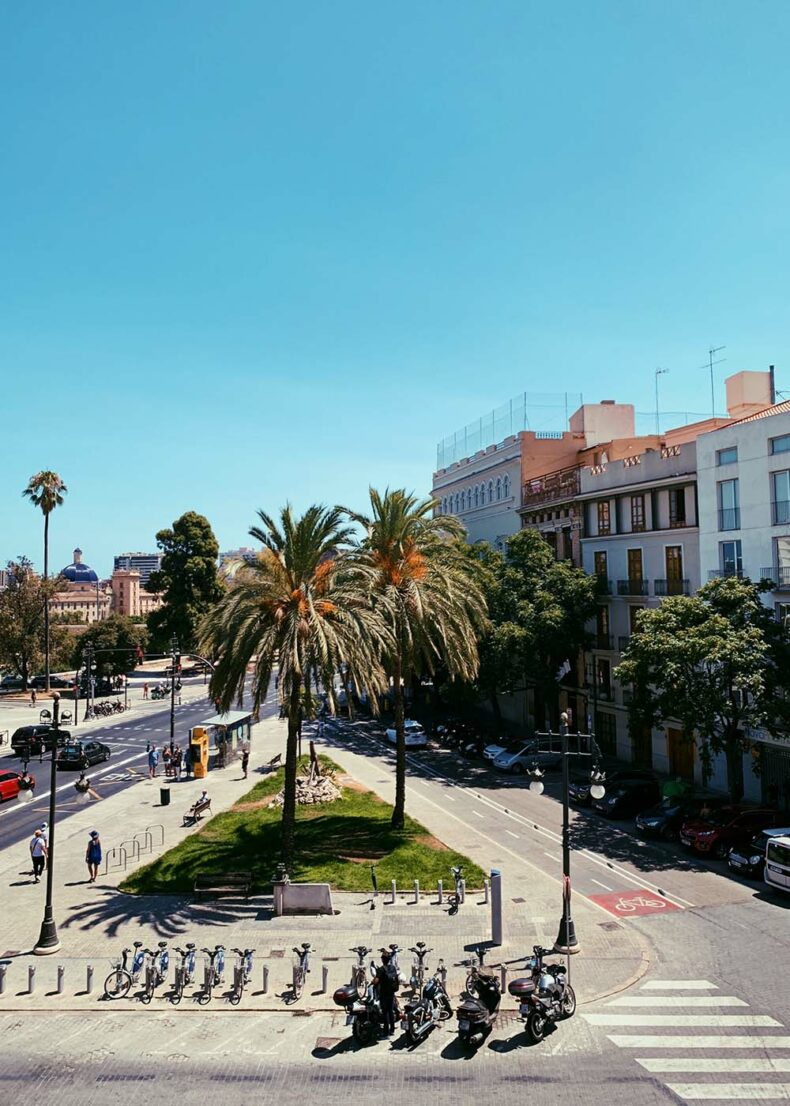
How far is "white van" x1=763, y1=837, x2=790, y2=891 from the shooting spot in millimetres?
23922

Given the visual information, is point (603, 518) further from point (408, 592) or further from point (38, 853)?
point (38, 853)

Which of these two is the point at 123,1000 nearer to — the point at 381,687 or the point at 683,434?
the point at 381,687

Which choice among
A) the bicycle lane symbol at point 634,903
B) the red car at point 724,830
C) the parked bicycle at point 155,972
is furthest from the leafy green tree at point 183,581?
the parked bicycle at point 155,972

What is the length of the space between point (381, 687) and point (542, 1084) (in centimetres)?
1375

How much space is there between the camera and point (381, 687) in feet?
87.2

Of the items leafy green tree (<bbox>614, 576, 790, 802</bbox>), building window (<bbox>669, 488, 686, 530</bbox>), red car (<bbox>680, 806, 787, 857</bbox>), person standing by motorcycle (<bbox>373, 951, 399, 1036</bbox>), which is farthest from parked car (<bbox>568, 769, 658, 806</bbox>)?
person standing by motorcycle (<bbox>373, 951, 399, 1036</bbox>)

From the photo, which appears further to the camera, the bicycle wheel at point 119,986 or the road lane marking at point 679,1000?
the bicycle wheel at point 119,986

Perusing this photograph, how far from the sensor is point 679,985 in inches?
720

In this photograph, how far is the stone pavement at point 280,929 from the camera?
18.5 meters

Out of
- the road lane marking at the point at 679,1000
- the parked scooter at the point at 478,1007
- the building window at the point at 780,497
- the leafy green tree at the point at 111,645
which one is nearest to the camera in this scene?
the parked scooter at the point at 478,1007

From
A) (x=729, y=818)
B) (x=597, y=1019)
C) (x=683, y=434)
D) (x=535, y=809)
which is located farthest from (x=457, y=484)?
(x=597, y=1019)

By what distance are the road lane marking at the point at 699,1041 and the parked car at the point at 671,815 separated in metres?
15.0

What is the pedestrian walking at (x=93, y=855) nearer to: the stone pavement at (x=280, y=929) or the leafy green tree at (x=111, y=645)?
the stone pavement at (x=280, y=929)

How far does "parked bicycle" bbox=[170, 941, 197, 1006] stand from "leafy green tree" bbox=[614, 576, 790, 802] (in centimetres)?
1968
